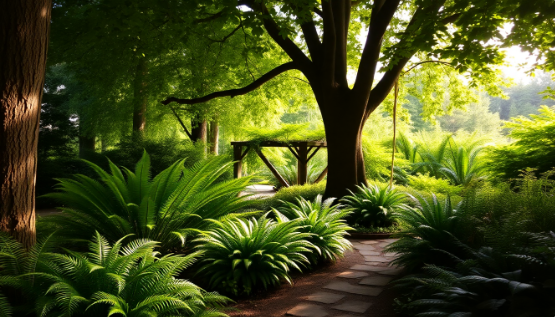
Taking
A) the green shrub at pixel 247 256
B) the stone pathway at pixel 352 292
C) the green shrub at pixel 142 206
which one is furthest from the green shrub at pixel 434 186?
the green shrub at pixel 142 206

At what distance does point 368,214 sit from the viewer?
5805mm

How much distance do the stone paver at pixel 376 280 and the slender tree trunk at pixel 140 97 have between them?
6.51 m

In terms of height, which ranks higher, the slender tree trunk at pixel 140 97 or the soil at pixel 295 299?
the slender tree trunk at pixel 140 97

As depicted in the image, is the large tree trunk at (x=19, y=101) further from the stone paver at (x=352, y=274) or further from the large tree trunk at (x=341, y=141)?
the large tree trunk at (x=341, y=141)

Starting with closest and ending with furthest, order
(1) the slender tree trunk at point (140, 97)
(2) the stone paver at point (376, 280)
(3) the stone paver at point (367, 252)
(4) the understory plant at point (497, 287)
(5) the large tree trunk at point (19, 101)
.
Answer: (4) the understory plant at point (497, 287)
(5) the large tree trunk at point (19, 101)
(2) the stone paver at point (376, 280)
(3) the stone paver at point (367, 252)
(1) the slender tree trunk at point (140, 97)

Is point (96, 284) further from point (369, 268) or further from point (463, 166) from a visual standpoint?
point (463, 166)

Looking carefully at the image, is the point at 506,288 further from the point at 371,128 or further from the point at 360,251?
the point at 371,128

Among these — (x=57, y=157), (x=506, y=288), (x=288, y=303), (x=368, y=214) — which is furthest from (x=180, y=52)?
(x=506, y=288)

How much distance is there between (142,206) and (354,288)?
2.07m

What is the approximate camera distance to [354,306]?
293cm

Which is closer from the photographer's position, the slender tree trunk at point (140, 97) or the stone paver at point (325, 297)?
the stone paver at point (325, 297)

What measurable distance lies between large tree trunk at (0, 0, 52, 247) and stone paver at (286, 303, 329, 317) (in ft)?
6.30

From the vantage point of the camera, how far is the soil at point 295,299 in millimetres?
2843

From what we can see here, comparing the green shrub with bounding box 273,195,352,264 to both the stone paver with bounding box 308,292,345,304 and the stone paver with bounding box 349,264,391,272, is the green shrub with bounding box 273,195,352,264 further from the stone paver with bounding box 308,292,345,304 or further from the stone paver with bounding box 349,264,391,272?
the stone paver with bounding box 308,292,345,304
